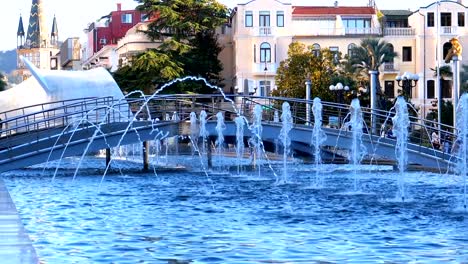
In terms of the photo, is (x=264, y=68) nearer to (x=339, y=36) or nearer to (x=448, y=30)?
(x=339, y=36)

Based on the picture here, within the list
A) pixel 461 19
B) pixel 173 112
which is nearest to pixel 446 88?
pixel 461 19

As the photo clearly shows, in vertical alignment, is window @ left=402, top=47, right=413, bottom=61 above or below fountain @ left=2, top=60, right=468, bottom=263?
above

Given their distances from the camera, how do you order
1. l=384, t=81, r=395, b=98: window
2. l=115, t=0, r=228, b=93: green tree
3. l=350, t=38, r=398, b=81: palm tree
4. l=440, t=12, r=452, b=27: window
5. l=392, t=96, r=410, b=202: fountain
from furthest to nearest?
l=384, t=81, r=395, b=98: window → l=440, t=12, r=452, b=27: window → l=350, t=38, r=398, b=81: palm tree → l=115, t=0, r=228, b=93: green tree → l=392, t=96, r=410, b=202: fountain

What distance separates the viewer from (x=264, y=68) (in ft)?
251

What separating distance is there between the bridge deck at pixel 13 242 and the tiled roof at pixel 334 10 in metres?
62.0

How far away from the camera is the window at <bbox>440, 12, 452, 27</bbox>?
2977 inches

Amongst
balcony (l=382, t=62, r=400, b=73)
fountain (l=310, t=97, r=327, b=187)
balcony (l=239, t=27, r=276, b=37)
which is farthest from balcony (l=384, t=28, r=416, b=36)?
fountain (l=310, t=97, r=327, b=187)

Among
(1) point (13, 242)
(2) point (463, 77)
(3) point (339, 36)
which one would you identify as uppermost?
(3) point (339, 36)

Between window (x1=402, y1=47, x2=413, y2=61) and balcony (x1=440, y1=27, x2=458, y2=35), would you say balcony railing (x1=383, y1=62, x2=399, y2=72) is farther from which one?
balcony (x1=440, y1=27, x2=458, y2=35)

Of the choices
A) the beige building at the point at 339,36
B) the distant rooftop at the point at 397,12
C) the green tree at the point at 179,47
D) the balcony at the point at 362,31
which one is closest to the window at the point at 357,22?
the beige building at the point at 339,36

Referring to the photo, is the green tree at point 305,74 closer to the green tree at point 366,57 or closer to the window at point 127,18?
the green tree at point 366,57

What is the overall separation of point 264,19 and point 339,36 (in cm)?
483

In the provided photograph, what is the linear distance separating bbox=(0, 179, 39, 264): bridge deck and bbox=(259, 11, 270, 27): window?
60.1m

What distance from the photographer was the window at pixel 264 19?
76.9 metres
